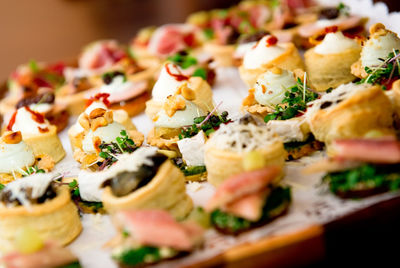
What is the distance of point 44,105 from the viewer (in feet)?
17.2

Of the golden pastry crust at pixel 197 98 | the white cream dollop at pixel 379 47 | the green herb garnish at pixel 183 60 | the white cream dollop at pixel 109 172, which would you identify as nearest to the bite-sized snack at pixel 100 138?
the white cream dollop at pixel 109 172

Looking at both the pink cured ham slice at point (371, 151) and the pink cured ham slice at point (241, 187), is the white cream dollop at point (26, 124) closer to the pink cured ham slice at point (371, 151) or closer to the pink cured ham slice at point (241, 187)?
the pink cured ham slice at point (241, 187)

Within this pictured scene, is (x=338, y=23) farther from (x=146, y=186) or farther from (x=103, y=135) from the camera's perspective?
(x=146, y=186)

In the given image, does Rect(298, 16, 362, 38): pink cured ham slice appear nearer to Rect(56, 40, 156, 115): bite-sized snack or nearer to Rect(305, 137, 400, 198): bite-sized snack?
Rect(56, 40, 156, 115): bite-sized snack

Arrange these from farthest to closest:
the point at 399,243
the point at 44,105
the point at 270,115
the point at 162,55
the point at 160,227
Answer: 1. the point at 162,55
2. the point at 44,105
3. the point at 270,115
4. the point at 399,243
5. the point at 160,227

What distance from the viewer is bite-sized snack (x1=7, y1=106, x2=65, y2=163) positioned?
170 inches

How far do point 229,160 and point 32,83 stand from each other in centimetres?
433

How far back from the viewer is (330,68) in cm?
424

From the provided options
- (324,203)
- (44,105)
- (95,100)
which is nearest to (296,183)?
(324,203)

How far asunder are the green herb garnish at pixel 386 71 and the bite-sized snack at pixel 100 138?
6.27 feet

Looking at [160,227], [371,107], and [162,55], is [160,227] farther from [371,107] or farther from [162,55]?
[162,55]

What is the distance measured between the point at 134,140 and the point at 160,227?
157 centimetres

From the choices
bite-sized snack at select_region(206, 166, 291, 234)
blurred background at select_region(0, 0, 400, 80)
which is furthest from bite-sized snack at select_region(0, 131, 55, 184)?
blurred background at select_region(0, 0, 400, 80)

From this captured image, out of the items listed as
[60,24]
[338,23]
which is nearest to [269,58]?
[338,23]
